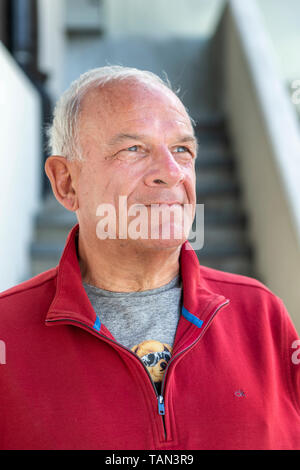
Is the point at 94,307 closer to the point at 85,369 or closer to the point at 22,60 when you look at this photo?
the point at 85,369

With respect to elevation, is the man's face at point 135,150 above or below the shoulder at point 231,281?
above

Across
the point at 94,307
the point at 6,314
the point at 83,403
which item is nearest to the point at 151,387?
the point at 83,403

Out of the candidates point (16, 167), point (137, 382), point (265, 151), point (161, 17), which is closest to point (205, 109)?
point (161, 17)

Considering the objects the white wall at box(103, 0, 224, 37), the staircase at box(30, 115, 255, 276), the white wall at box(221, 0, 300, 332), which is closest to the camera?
the white wall at box(221, 0, 300, 332)

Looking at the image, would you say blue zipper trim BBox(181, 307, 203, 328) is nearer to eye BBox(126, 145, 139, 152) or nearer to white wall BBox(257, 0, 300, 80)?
eye BBox(126, 145, 139, 152)

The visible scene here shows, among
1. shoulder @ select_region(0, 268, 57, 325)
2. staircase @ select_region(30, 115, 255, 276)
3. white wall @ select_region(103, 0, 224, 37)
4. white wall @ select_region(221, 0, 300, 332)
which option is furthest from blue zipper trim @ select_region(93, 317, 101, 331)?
white wall @ select_region(103, 0, 224, 37)

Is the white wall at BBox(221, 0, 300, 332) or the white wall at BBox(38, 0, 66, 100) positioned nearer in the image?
the white wall at BBox(221, 0, 300, 332)

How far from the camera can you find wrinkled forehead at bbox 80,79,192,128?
110 cm

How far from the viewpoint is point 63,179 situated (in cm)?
123

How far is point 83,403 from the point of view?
0.95 metres

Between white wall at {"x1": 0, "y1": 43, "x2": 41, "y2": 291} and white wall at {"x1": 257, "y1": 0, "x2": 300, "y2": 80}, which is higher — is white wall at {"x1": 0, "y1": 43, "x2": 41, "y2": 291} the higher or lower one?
the lower one

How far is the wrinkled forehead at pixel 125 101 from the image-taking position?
3.60 ft

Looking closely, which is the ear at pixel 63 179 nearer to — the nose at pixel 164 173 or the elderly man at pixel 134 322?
the elderly man at pixel 134 322

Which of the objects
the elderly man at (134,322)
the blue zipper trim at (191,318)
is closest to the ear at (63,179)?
the elderly man at (134,322)
